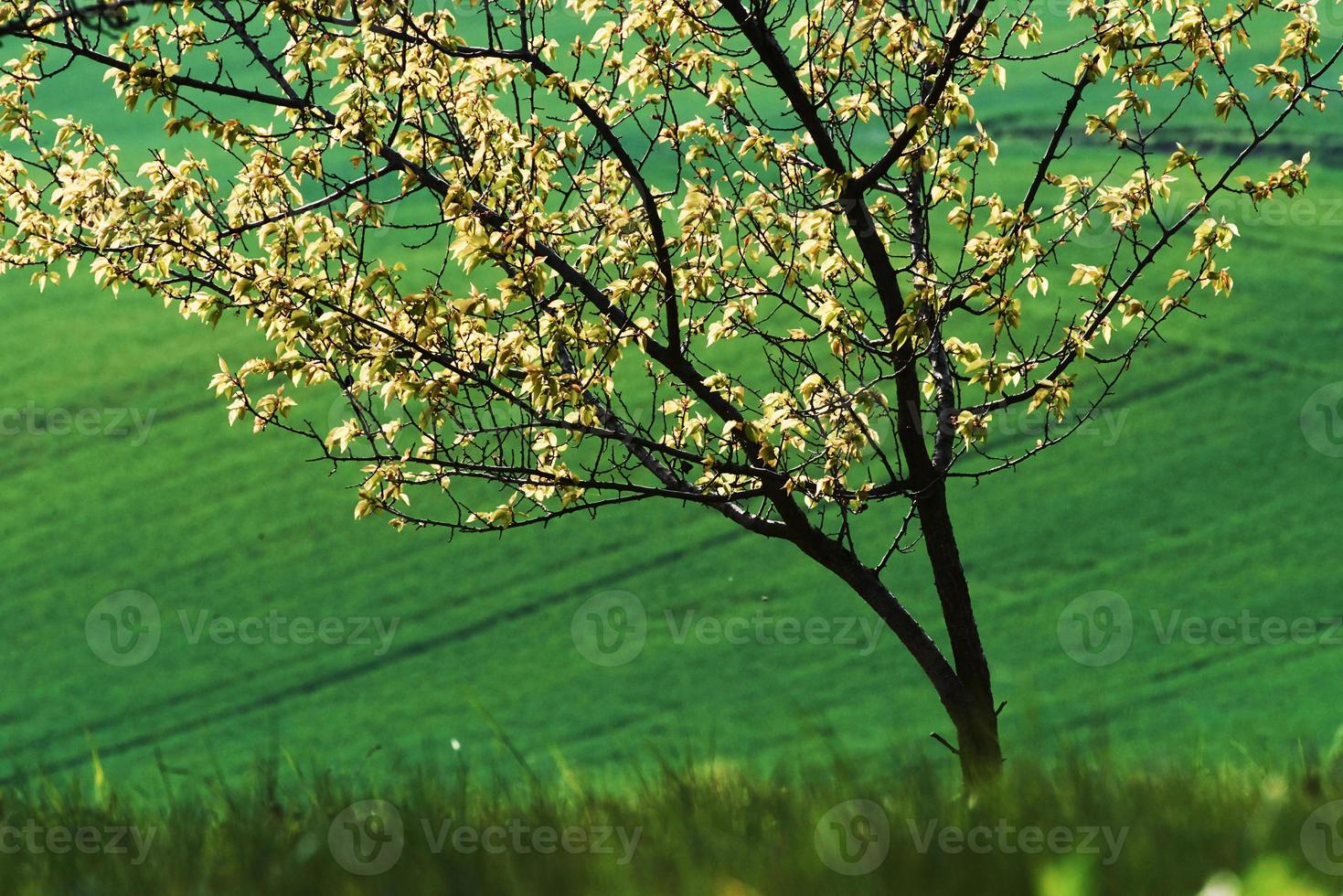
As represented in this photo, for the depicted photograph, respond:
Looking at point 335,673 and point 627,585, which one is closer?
point 335,673

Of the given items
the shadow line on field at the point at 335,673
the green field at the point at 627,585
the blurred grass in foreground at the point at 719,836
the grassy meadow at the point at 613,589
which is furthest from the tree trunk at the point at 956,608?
the shadow line on field at the point at 335,673

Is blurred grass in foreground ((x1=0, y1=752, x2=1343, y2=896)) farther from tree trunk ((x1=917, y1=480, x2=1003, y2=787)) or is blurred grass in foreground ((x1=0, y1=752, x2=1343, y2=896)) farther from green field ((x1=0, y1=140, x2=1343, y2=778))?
green field ((x1=0, y1=140, x2=1343, y2=778))

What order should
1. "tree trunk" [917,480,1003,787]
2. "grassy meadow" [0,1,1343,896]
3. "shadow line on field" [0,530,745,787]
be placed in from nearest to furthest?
"tree trunk" [917,480,1003,787] → "grassy meadow" [0,1,1343,896] → "shadow line on field" [0,530,745,787]

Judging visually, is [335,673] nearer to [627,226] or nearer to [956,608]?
[956,608]

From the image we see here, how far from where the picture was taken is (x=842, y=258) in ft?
22.4

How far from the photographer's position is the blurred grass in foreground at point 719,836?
8.19 feet

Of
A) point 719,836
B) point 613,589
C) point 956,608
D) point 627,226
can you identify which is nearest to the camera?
point 719,836

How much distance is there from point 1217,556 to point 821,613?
3.95 metres

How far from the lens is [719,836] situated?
281 cm

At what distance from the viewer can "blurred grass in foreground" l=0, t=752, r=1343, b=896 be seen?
2.50 m

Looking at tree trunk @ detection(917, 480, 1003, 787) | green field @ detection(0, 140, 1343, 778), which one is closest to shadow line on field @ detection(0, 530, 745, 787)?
green field @ detection(0, 140, 1343, 778)

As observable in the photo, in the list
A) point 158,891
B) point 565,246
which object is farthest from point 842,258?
point 158,891

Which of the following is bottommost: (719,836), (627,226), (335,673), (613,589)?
(719,836)

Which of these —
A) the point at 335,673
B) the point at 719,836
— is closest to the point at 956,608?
the point at 719,836
